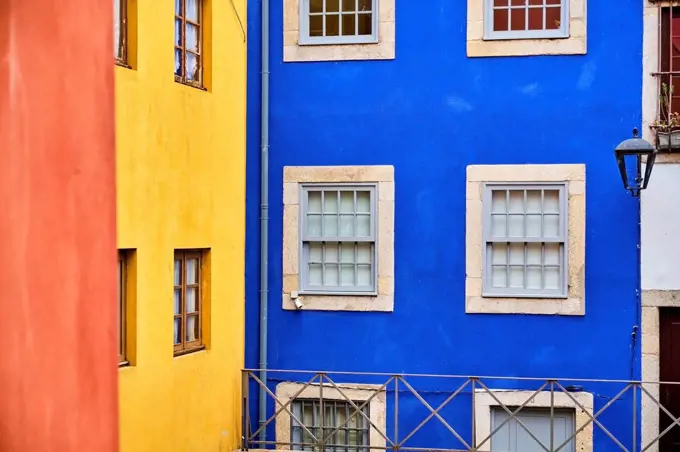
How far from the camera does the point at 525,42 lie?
32.5 ft

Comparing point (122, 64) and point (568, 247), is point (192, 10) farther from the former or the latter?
point (568, 247)

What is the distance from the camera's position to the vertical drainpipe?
406 inches

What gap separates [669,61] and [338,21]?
3.48m

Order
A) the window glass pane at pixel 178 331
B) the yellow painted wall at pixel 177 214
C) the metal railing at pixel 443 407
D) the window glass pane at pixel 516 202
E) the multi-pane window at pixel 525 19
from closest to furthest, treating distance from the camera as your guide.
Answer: the yellow painted wall at pixel 177 214
the window glass pane at pixel 178 331
the metal railing at pixel 443 407
the multi-pane window at pixel 525 19
the window glass pane at pixel 516 202

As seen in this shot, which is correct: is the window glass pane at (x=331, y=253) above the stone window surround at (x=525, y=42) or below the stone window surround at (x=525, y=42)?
below

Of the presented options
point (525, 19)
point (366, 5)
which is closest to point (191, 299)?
point (366, 5)

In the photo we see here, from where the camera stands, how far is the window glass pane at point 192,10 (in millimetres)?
9250

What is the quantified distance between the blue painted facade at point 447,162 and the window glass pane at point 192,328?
1.07m

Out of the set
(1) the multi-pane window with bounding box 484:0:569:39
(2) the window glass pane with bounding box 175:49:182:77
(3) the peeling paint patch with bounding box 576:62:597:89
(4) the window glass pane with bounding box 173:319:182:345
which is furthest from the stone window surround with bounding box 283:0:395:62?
(4) the window glass pane with bounding box 173:319:182:345

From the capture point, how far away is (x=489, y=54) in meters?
9.98

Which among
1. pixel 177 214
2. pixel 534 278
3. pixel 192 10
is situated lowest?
pixel 534 278

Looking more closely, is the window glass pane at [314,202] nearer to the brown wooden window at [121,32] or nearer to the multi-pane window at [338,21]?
the multi-pane window at [338,21]

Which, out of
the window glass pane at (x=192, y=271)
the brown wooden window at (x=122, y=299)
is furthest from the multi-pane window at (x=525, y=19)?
the brown wooden window at (x=122, y=299)

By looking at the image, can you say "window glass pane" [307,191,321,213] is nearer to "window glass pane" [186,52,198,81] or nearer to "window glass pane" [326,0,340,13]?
"window glass pane" [186,52,198,81]
